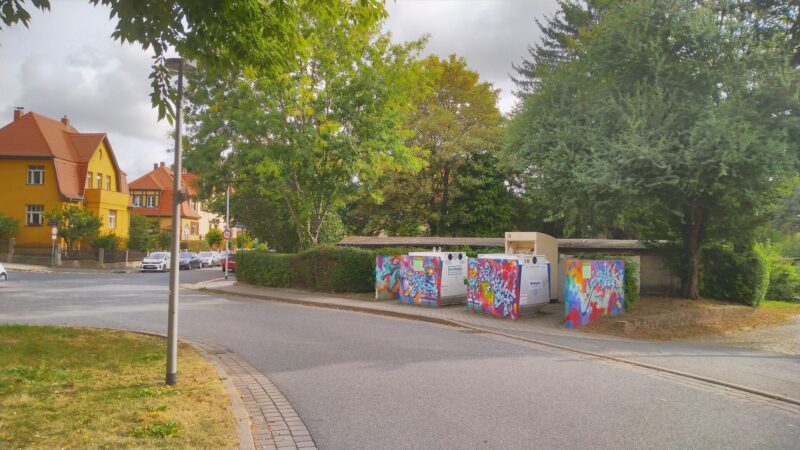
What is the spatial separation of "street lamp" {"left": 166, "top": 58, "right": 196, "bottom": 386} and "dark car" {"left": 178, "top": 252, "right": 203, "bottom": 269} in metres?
41.6

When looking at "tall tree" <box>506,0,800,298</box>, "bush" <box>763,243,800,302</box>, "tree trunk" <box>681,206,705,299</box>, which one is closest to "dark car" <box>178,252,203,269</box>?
"tall tree" <box>506,0,800,298</box>

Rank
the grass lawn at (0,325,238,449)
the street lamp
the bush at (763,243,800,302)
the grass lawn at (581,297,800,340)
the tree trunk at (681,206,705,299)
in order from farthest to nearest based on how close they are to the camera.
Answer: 1. the bush at (763,243,800,302)
2. the tree trunk at (681,206,705,299)
3. the grass lawn at (581,297,800,340)
4. the street lamp
5. the grass lawn at (0,325,238,449)

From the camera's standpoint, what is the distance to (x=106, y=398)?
596cm

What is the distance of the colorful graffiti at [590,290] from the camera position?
13109 mm

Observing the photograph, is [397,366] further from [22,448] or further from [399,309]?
[399,309]

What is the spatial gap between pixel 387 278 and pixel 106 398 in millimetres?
13162

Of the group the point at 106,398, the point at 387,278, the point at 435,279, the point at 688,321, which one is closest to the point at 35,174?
the point at 387,278

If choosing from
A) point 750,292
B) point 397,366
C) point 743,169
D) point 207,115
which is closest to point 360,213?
point 207,115

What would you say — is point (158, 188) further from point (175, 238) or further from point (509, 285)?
point (175, 238)

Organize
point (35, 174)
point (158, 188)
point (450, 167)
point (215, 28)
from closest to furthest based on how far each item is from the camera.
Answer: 1. point (215, 28)
2. point (450, 167)
3. point (35, 174)
4. point (158, 188)

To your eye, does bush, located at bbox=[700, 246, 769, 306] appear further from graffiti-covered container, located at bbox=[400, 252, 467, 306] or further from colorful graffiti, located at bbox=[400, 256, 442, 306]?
colorful graffiti, located at bbox=[400, 256, 442, 306]

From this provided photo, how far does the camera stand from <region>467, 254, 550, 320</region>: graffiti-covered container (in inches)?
553

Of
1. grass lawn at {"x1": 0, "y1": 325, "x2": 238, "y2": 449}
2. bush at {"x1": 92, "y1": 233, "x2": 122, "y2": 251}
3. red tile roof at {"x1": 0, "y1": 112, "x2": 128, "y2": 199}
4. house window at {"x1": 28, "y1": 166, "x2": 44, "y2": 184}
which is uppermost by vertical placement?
red tile roof at {"x1": 0, "y1": 112, "x2": 128, "y2": 199}

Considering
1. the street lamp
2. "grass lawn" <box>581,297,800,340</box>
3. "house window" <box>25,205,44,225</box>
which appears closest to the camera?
the street lamp
